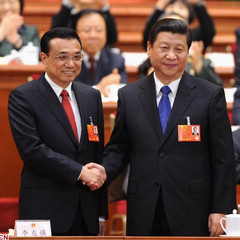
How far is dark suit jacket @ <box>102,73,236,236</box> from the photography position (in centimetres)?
191

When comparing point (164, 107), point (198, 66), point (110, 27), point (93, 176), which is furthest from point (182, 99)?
point (110, 27)

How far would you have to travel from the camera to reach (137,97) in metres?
2.00

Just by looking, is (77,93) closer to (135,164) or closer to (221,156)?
(135,164)

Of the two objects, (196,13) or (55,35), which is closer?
(55,35)

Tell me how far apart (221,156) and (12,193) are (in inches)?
30.3

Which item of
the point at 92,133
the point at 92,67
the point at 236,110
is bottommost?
the point at 92,133

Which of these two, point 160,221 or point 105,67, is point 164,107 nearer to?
point 160,221

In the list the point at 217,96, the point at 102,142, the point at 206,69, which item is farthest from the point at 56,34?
the point at 206,69

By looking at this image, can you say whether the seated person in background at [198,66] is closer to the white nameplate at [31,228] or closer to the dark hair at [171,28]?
the dark hair at [171,28]

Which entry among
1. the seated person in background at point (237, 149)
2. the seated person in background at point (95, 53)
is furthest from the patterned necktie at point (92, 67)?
the seated person in background at point (237, 149)

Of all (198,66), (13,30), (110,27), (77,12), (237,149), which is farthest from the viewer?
(110,27)

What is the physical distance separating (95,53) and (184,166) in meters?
1.20

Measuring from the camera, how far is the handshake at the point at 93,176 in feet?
6.35

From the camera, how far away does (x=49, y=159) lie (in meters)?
1.91
